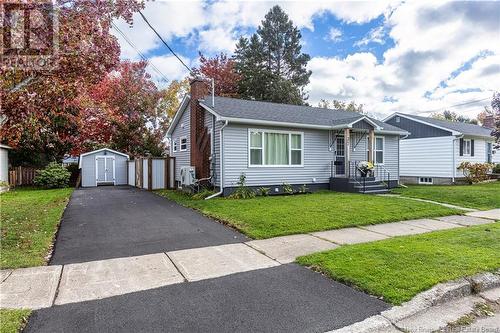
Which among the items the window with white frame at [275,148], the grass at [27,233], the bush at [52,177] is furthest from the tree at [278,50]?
the grass at [27,233]

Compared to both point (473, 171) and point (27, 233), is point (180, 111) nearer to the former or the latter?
point (27, 233)

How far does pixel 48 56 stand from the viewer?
639 centimetres

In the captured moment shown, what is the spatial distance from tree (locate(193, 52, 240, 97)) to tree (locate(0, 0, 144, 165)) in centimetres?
2360

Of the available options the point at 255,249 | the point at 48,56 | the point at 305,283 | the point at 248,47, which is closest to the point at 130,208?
the point at 48,56

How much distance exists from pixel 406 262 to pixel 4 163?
22.7m

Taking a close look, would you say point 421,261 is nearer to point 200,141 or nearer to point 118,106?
point 200,141

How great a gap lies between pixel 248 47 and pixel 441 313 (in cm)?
3517

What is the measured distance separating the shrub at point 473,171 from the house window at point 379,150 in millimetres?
6066

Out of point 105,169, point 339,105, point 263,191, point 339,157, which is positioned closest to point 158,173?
point 105,169

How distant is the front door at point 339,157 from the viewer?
51.1 feet

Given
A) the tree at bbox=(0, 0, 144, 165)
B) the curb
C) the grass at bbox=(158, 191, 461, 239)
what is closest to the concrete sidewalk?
the grass at bbox=(158, 191, 461, 239)

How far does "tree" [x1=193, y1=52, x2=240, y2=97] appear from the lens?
31.2m

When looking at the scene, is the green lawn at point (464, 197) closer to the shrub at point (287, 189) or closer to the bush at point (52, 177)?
the shrub at point (287, 189)

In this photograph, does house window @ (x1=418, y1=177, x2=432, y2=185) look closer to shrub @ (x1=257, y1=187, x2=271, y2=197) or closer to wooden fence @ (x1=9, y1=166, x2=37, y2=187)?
shrub @ (x1=257, y1=187, x2=271, y2=197)
